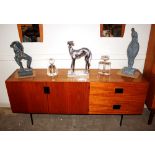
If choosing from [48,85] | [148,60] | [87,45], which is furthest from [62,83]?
[148,60]

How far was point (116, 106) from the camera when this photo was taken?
7.71 feet

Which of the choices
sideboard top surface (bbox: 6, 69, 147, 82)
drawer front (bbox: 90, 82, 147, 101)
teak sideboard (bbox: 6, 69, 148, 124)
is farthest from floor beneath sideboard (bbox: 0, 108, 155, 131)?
sideboard top surface (bbox: 6, 69, 147, 82)

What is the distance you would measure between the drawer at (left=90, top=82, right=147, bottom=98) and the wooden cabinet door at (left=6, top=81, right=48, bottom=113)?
29.0 inches

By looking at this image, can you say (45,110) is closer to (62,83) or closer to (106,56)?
(62,83)

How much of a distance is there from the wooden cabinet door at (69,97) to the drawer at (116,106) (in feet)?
0.48

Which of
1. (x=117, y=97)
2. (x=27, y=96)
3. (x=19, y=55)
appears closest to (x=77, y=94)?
(x=117, y=97)

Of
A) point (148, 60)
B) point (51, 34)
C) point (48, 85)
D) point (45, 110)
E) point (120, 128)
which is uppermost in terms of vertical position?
point (51, 34)

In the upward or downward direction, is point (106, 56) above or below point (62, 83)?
above

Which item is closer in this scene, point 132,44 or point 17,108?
point 132,44

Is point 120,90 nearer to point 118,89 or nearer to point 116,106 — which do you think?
point 118,89

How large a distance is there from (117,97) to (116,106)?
6.7 inches

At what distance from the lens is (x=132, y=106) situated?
2342 mm

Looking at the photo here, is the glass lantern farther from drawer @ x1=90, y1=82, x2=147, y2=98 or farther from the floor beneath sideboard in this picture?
the floor beneath sideboard

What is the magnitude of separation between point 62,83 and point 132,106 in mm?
1103
